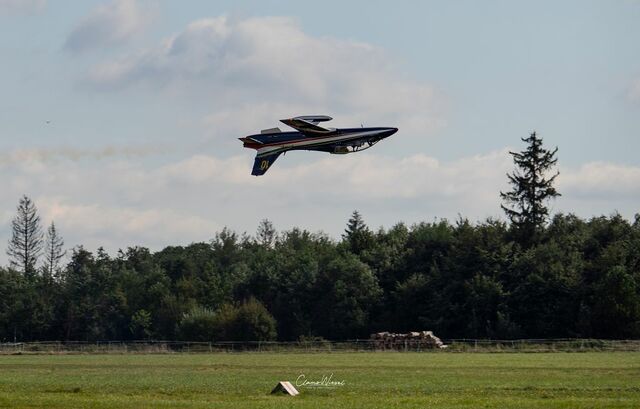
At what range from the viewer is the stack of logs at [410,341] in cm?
9319

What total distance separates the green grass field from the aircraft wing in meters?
11.1

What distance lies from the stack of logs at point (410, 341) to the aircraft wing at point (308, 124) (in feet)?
142

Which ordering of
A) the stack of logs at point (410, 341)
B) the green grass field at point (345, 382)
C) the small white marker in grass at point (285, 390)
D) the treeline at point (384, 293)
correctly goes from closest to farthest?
the green grass field at point (345, 382)
the small white marker in grass at point (285, 390)
the stack of logs at point (410, 341)
the treeline at point (384, 293)

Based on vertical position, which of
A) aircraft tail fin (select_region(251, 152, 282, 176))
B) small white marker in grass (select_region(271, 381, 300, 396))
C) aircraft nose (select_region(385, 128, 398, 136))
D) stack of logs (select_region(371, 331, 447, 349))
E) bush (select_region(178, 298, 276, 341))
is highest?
aircraft nose (select_region(385, 128, 398, 136))

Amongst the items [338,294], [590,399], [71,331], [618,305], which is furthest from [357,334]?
[590,399]

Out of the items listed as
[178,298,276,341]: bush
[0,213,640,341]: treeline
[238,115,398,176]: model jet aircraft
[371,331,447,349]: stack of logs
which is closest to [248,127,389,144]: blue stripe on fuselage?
[238,115,398,176]: model jet aircraft

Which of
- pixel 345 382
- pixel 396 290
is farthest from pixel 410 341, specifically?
pixel 345 382

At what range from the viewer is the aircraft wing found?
2053 inches

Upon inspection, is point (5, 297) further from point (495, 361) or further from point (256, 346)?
point (495, 361)

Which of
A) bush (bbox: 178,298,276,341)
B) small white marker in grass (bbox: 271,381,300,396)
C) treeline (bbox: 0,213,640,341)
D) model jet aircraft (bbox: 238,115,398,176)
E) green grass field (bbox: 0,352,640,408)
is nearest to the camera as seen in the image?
green grass field (bbox: 0,352,640,408)

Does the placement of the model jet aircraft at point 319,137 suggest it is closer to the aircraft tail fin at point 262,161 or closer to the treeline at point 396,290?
the aircraft tail fin at point 262,161

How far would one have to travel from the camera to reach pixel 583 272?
10344cm

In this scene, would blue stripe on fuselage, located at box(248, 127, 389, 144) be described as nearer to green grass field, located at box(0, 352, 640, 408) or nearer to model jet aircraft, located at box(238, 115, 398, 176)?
model jet aircraft, located at box(238, 115, 398, 176)

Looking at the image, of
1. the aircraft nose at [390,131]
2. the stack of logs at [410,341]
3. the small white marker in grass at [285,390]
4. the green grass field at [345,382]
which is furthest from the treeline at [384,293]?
the small white marker in grass at [285,390]
